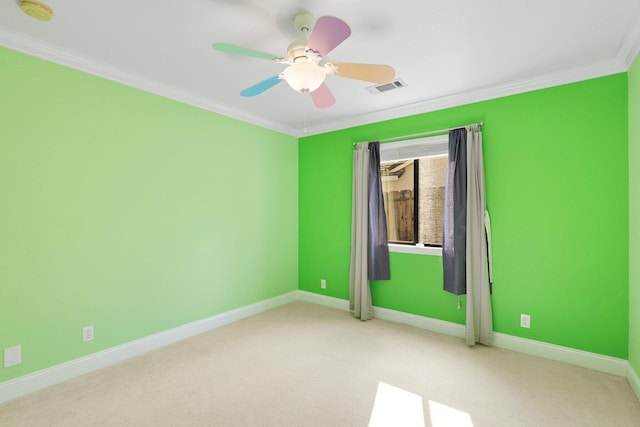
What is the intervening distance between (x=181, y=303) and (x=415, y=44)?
3.10 meters

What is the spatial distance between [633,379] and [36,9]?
4608 mm

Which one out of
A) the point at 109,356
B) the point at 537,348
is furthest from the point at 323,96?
the point at 537,348

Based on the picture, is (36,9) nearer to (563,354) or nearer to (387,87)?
(387,87)

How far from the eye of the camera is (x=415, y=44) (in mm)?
2178

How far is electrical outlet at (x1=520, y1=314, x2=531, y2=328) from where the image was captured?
9.11 feet

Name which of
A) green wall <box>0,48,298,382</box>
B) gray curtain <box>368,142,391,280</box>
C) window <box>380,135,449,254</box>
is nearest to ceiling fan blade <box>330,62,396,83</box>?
window <box>380,135,449,254</box>

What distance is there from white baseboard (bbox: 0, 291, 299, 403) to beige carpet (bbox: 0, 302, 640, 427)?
8 centimetres

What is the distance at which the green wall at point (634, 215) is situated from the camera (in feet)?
7.16

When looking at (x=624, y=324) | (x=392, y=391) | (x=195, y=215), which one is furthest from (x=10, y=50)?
(x=624, y=324)

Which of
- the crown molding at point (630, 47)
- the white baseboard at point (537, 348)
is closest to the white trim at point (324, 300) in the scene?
the white baseboard at point (537, 348)

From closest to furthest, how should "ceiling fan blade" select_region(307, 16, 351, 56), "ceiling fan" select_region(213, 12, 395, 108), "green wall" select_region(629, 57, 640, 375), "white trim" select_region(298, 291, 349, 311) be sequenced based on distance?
"ceiling fan blade" select_region(307, 16, 351, 56) → "ceiling fan" select_region(213, 12, 395, 108) → "green wall" select_region(629, 57, 640, 375) → "white trim" select_region(298, 291, 349, 311)

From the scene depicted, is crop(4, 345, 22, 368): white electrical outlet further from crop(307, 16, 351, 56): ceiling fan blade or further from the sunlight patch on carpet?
crop(307, 16, 351, 56): ceiling fan blade

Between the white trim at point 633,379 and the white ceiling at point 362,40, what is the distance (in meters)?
2.29

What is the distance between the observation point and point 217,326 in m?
3.39
